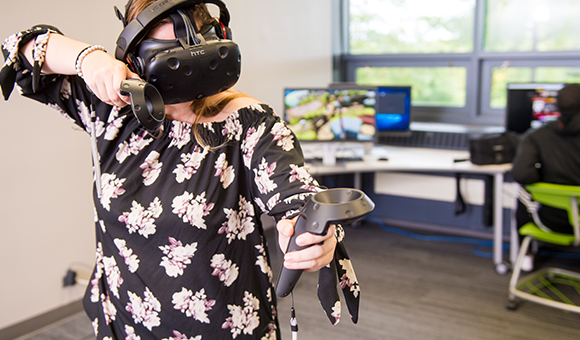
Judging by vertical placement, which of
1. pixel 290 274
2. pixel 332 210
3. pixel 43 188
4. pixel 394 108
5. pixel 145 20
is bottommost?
pixel 43 188

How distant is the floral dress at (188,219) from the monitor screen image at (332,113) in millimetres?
2501

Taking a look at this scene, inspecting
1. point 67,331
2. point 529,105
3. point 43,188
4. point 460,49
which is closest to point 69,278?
point 67,331

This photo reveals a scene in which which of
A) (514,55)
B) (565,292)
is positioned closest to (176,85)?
(565,292)

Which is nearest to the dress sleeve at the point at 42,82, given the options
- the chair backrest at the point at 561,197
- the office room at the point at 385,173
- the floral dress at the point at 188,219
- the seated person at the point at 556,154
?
the floral dress at the point at 188,219

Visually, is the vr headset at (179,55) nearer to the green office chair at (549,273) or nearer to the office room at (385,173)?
the office room at (385,173)

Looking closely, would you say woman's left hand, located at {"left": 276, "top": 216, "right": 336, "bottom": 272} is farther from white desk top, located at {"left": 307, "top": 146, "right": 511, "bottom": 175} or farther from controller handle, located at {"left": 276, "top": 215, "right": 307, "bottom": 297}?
white desk top, located at {"left": 307, "top": 146, "right": 511, "bottom": 175}

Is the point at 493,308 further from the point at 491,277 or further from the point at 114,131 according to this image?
the point at 114,131

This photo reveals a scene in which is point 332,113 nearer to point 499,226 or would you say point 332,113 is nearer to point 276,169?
point 499,226

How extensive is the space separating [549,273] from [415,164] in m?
1.03

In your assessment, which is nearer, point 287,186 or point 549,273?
point 287,186

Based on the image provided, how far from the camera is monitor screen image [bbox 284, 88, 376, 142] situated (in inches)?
134

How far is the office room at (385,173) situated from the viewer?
254cm

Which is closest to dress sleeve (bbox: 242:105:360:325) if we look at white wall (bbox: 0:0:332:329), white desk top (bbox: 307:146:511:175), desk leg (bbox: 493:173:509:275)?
white wall (bbox: 0:0:332:329)

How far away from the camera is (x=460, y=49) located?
4156 millimetres
